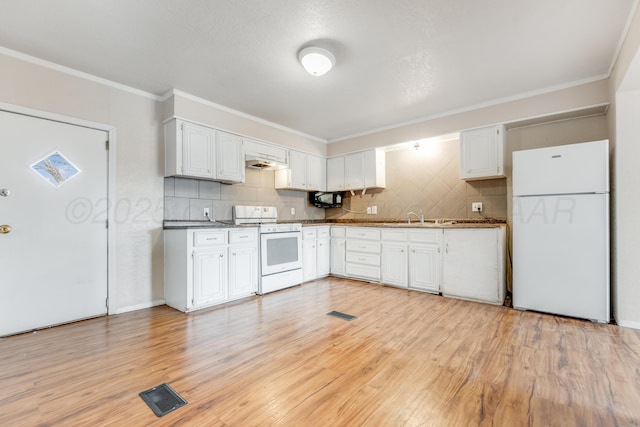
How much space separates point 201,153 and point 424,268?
10.7 feet

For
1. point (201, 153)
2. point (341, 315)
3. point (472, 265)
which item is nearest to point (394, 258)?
point (472, 265)

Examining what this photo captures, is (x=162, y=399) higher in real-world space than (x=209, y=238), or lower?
lower

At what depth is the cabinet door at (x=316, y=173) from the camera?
512 centimetres

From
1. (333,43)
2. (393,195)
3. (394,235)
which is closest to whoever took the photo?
(333,43)

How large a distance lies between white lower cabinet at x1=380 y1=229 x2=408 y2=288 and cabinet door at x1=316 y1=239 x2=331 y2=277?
1.00 meters

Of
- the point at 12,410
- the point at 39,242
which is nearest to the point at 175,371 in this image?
the point at 12,410

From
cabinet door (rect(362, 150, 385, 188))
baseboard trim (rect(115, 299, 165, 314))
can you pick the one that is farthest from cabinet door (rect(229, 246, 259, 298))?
cabinet door (rect(362, 150, 385, 188))

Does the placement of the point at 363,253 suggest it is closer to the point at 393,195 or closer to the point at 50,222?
the point at 393,195

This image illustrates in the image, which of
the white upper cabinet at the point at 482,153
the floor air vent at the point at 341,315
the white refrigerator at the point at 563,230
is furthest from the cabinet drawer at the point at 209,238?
the white refrigerator at the point at 563,230

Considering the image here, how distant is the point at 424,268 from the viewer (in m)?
3.89

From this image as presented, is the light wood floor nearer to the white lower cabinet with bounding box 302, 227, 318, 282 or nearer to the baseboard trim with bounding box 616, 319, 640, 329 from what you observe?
the baseboard trim with bounding box 616, 319, 640, 329

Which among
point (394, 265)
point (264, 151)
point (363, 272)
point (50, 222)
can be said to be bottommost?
point (363, 272)

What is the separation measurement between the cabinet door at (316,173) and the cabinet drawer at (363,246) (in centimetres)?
123

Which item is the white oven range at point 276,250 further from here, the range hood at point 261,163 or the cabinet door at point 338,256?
the cabinet door at point 338,256
